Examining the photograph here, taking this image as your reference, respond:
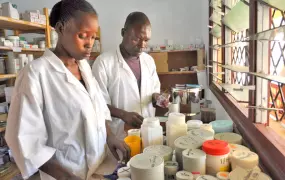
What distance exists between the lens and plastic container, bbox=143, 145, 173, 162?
2.53ft

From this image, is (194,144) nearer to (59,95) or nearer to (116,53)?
(59,95)

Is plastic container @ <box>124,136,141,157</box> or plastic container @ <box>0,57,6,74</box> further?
plastic container @ <box>0,57,6,74</box>

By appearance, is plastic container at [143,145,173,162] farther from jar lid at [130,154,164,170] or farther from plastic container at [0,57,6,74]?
plastic container at [0,57,6,74]

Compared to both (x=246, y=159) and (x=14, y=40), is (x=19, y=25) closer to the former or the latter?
(x=14, y=40)

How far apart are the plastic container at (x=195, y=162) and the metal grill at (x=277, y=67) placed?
0.53 meters

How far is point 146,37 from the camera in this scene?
1.42m

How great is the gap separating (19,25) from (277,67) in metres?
2.61

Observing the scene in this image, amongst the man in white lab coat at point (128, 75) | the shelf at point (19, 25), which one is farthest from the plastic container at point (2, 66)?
the man in white lab coat at point (128, 75)

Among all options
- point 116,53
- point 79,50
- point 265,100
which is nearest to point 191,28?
point 116,53

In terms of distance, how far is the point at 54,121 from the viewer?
0.85 m

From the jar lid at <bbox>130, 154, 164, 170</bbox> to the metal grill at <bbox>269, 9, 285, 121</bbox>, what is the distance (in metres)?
0.64

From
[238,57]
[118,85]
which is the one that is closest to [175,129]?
[118,85]

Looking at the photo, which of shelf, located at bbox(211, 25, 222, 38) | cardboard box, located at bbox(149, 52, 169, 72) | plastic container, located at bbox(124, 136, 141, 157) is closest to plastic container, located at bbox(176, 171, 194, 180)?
plastic container, located at bbox(124, 136, 141, 157)

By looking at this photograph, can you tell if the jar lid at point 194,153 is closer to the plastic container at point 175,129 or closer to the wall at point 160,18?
the plastic container at point 175,129
